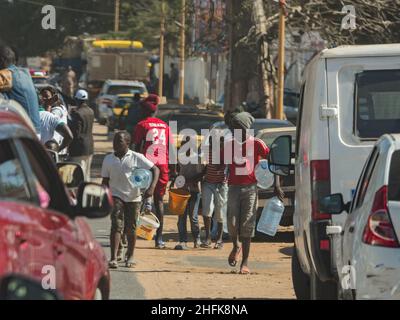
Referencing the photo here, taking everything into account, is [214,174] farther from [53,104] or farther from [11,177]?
[11,177]

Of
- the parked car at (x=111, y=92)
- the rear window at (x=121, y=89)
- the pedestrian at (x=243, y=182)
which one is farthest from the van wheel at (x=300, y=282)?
the rear window at (x=121, y=89)

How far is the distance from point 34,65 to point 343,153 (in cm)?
8515

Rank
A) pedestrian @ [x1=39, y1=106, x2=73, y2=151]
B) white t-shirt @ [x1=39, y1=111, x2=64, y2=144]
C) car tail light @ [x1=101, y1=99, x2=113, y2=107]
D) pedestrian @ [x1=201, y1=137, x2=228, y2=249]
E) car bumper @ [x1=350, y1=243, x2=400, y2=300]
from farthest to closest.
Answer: car tail light @ [x1=101, y1=99, x2=113, y2=107] < pedestrian @ [x1=201, y1=137, x2=228, y2=249] < white t-shirt @ [x1=39, y1=111, x2=64, y2=144] < pedestrian @ [x1=39, y1=106, x2=73, y2=151] < car bumper @ [x1=350, y1=243, x2=400, y2=300]

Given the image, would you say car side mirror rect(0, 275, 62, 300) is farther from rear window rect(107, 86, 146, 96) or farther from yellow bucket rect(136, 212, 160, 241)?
rear window rect(107, 86, 146, 96)

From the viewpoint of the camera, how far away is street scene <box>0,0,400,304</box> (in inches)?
247


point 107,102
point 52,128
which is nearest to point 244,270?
point 52,128

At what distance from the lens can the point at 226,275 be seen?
13.5m

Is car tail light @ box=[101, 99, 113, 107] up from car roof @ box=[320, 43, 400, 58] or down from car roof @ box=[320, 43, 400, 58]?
down

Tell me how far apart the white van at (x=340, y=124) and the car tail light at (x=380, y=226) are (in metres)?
1.70

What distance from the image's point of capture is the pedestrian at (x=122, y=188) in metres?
13.4

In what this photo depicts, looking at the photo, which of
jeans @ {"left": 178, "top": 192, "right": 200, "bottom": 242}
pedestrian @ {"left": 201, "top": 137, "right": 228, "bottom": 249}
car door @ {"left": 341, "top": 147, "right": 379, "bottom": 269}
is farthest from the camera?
jeans @ {"left": 178, "top": 192, "right": 200, "bottom": 242}

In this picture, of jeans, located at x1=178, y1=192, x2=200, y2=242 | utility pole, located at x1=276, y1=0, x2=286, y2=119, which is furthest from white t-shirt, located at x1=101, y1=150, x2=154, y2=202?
utility pole, located at x1=276, y1=0, x2=286, y2=119
